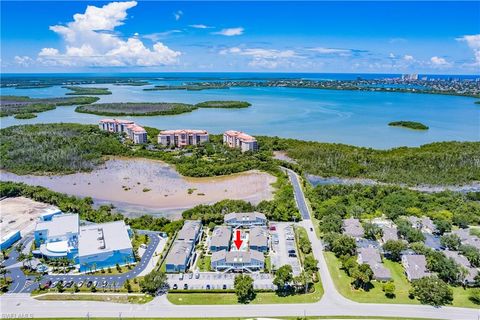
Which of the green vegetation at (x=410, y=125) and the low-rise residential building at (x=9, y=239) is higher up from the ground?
the green vegetation at (x=410, y=125)

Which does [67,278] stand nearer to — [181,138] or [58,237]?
[58,237]

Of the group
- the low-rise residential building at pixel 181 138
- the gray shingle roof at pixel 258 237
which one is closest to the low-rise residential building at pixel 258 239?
the gray shingle roof at pixel 258 237

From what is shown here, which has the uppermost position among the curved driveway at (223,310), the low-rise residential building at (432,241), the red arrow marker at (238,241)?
the low-rise residential building at (432,241)

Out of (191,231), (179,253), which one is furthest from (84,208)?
(179,253)

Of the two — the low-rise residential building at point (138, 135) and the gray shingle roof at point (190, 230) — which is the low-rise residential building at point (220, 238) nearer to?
the gray shingle roof at point (190, 230)

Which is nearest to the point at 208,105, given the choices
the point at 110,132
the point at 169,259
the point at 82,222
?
the point at 110,132

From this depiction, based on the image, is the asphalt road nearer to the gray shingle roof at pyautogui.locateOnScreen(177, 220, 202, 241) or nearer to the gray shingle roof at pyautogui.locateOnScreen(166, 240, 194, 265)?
the gray shingle roof at pyautogui.locateOnScreen(166, 240, 194, 265)

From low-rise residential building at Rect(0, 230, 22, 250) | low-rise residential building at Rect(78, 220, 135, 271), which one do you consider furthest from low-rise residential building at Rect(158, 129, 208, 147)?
low-rise residential building at Rect(78, 220, 135, 271)
